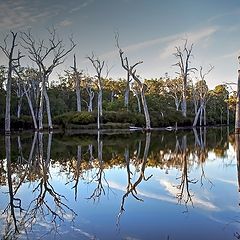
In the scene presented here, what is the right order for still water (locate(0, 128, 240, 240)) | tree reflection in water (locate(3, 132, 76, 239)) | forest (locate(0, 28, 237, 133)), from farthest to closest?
forest (locate(0, 28, 237, 133))
tree reflection in water (locate(3, 132, 76, 239))
still water (locate(0, 128, 240, 240))

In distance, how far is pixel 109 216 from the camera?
4.64 metres

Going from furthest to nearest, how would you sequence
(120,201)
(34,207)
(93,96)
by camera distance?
(93,96) < (120,201) < (34,207)

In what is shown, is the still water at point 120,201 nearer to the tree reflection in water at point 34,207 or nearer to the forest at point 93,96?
the tree reflection in water at point 34,207

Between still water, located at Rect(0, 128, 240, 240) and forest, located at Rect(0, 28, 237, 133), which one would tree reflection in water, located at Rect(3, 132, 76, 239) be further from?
forest, located at Rect(0, 28, 237, 133)

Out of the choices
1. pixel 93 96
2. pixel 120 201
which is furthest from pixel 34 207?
pixel 93 96

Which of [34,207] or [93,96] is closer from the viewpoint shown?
[34,207]

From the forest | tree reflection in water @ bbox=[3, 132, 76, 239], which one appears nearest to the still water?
tree reflection in water @ bbox=[3, 132, 76, 239]

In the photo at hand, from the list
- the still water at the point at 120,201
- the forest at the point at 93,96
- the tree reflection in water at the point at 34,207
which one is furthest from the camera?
the forest at the point at 93,96

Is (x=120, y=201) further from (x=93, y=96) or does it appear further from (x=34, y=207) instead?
(x=93, y=96)

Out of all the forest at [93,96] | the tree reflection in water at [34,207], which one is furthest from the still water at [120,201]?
the forest at [93,96]

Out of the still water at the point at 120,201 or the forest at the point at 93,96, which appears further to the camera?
the forest at the point at 93,96

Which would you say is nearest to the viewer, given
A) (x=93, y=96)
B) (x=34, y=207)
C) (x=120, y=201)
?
(x=34, y=207)

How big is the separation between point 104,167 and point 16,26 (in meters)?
28.2

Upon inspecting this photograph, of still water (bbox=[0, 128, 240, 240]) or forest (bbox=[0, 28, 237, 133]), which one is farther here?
forest (bbox=[0, 28, 237, 133])
